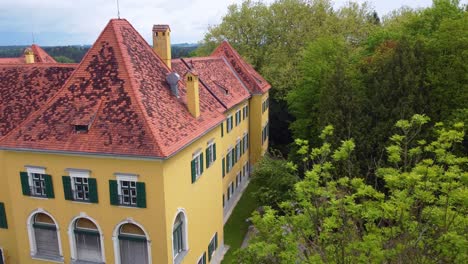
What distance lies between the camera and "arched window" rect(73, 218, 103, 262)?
2041 cm

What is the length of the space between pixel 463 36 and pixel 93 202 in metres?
25.1

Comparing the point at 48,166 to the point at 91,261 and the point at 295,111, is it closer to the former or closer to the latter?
the point at 91,261

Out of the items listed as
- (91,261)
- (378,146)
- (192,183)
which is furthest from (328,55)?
(91,261)

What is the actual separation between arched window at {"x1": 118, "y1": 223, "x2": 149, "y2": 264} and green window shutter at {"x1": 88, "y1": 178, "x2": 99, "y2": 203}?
1.97m

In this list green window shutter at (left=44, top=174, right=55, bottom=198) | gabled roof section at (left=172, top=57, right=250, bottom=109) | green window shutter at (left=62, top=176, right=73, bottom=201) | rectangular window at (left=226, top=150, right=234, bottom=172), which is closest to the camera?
green window shutter at (left=62, top=176, right=73, bottom=201)

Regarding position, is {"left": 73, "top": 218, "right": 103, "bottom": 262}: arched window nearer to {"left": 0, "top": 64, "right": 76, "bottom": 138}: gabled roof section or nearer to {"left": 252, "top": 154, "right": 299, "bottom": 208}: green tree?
{"left": 0, "top": 64, "right": 76, "bottom": 138}: gabled roof section

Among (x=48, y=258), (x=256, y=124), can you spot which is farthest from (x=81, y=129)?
(x=256, y=124)

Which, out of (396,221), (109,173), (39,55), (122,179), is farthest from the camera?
(39,55)

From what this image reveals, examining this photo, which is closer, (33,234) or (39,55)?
(33,234)

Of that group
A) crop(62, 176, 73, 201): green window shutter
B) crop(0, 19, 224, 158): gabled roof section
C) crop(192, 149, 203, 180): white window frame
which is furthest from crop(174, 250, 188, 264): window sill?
crop(62, 176, 73, 201): green window shutter

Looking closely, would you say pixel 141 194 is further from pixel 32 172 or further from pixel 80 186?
pixel 32 172

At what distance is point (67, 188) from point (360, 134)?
19597 millimetres

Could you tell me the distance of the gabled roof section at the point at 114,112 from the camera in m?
18.6

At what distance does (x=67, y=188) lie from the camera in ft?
65.2
